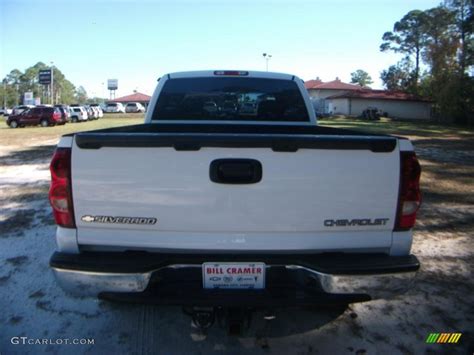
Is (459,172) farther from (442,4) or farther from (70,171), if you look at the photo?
(442,4)

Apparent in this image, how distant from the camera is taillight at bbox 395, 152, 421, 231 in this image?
2.62 metres

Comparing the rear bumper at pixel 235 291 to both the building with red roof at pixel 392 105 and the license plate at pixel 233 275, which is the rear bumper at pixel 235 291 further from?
the building with red roof at pixel 392 105

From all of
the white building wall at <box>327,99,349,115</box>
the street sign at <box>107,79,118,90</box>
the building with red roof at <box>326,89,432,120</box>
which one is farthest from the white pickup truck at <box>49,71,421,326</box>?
the street sign at <box>107,79,118,90</box>

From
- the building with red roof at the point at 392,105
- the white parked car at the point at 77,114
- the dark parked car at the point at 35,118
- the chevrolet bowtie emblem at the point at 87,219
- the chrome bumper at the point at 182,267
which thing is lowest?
the chrome bumper at the point at 182,267

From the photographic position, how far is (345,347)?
126 inches

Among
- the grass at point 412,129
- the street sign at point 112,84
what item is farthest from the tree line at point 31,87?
the grass at point 412,129

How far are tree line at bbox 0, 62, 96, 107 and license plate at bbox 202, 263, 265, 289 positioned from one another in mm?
134655

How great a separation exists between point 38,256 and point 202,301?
316cm

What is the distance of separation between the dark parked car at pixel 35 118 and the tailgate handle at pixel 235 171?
37.4 metres

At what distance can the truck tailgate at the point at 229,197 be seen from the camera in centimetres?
252

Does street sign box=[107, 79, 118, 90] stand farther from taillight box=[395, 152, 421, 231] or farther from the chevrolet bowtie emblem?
taillight box=[395, 152, 421, 231]

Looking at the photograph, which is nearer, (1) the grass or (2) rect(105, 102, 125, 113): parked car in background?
(1) the grass

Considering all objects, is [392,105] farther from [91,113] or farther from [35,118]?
[35,118]

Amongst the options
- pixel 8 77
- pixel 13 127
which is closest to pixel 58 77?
pixel 8 77
